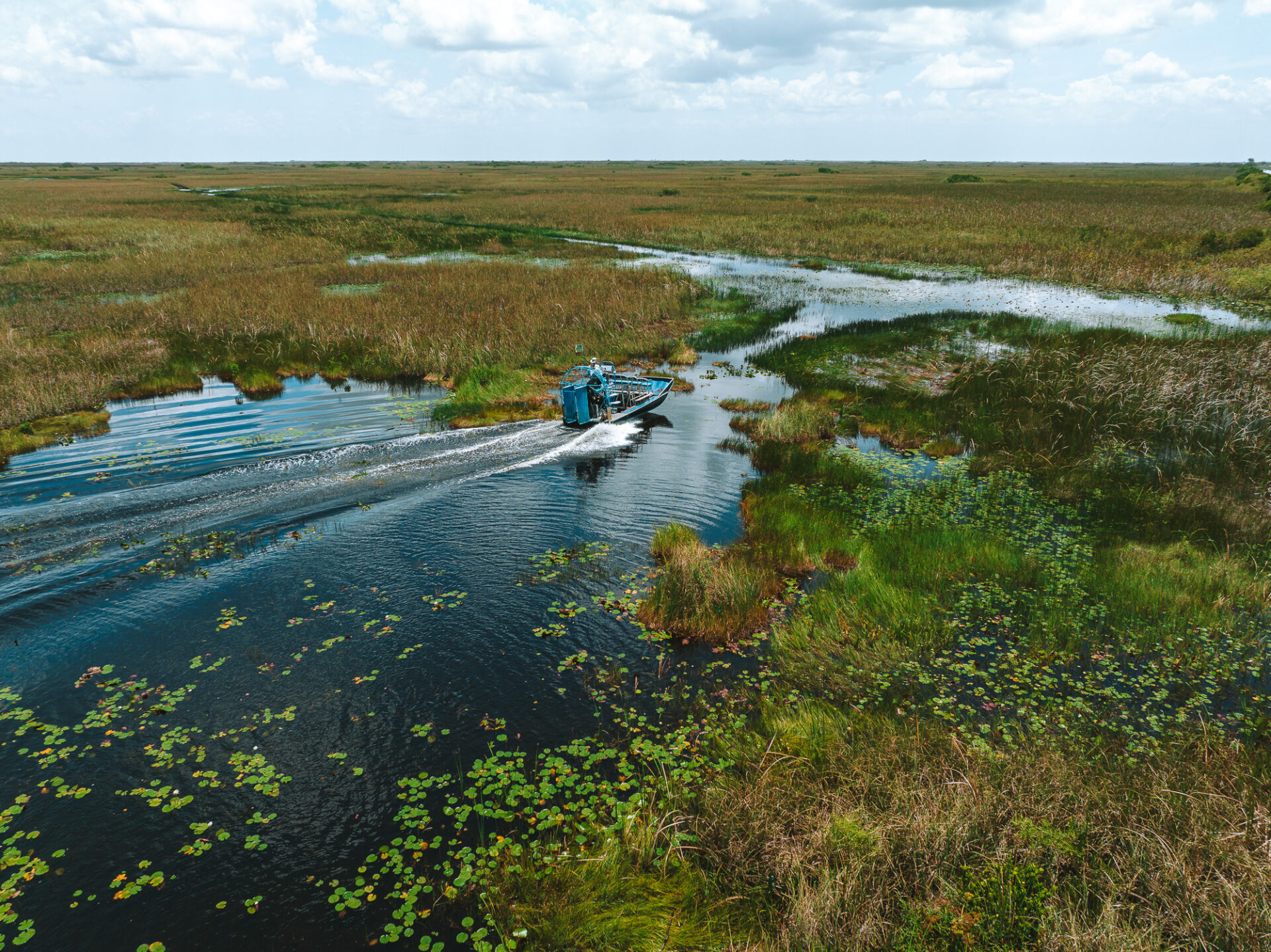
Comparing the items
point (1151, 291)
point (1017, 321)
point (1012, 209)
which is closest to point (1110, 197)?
point (1012, 209)

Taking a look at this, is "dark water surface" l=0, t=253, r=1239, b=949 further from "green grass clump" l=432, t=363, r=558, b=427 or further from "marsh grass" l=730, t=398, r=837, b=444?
"green grass clump" l=432, t=363, r=558, b=427

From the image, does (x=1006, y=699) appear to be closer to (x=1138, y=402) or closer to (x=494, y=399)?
(x=1138, y=402)

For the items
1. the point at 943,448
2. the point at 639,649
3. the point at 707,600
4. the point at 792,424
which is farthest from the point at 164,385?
the point at 943,448

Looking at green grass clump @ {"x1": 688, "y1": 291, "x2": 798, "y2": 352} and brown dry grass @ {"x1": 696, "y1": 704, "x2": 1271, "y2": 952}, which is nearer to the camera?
brown dry grass @ {"x1": 696, "y1": 704, "x2": 1271, "y2": 952}

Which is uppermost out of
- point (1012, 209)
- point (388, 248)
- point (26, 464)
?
point (1012, 209)

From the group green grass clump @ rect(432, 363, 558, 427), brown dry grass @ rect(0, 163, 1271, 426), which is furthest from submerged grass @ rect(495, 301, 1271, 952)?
brown dry grass @ rect(0, 163, 1271, 426)

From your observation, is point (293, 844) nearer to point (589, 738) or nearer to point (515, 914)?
point (515, 914)
